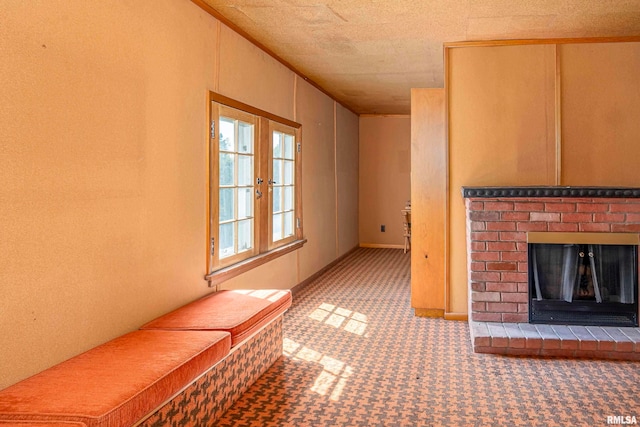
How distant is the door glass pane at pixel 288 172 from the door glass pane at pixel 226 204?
4.55 ft

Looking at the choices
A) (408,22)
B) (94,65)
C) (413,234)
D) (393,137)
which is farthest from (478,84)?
(393,137)

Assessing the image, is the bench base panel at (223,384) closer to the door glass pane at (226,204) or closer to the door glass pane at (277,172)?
the door glass pane at (226,204)

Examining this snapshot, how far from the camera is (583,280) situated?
405 centimetres

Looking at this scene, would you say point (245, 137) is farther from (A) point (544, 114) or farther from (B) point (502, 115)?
(A) point (544, 114)

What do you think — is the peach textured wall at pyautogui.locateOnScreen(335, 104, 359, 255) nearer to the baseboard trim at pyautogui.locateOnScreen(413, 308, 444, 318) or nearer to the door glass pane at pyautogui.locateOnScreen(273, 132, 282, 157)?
the door glass pane at pyautogui.locateOnScreen(273, 132, 282, 157)

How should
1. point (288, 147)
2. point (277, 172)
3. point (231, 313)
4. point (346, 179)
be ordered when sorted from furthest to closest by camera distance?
1. point (346, 179)
2. point (288, 147)
3. point (277, 172)
4. point (231, 313)

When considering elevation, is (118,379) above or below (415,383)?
above

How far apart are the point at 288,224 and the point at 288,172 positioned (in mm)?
553

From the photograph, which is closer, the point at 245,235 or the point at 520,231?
the point at 520,231

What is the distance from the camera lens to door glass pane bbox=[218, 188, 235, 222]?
13.1ft

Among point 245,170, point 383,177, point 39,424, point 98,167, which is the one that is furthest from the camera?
point 383,177

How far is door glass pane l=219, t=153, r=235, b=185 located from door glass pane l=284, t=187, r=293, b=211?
4.67 feet

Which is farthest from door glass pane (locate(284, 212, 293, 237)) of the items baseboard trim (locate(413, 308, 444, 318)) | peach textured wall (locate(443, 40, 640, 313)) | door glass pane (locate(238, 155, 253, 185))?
peach textured wall (locate(443, 40, 640, 313))

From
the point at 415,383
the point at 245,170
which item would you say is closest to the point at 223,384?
the point at 415,383
